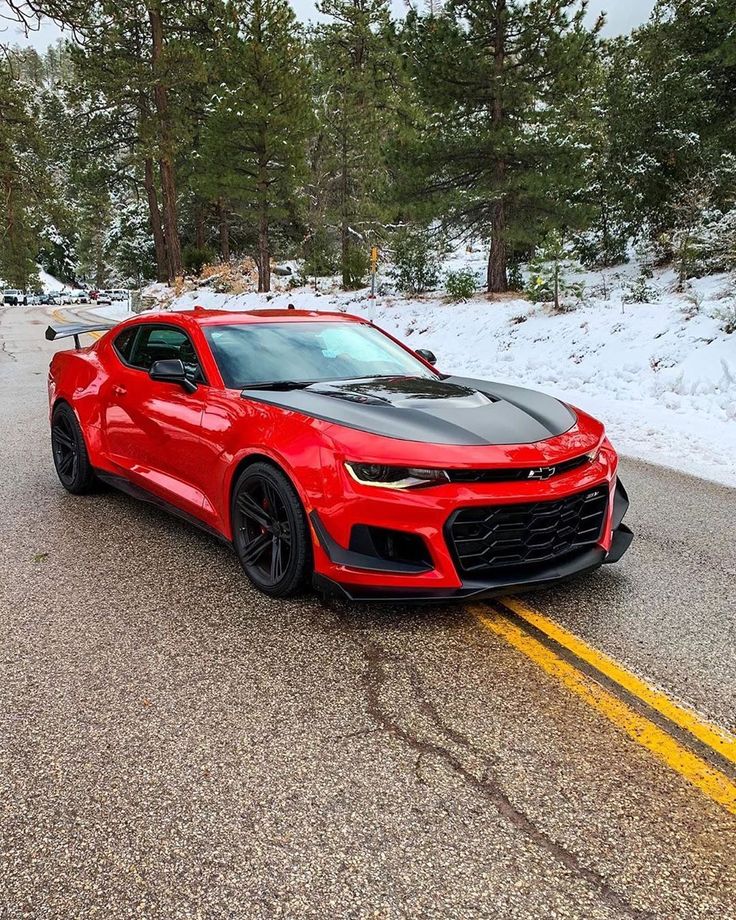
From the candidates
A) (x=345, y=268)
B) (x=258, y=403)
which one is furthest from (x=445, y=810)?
(x=345, y=268)

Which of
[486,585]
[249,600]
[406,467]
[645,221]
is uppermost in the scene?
[645,221]

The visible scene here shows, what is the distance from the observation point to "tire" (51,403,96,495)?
5.16 m

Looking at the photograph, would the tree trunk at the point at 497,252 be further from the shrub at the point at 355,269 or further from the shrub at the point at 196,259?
the shrub at the point at 196,259

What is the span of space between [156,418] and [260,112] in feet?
72.5

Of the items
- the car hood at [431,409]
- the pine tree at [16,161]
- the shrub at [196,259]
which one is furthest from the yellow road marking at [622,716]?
the shrub at [196,259]

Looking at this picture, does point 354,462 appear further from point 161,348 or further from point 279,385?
point 161,348

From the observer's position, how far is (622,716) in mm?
2531

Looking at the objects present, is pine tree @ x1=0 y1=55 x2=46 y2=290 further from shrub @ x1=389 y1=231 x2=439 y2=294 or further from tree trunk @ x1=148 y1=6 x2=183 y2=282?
shrub @ x1=389 y1=231 x2=439 y2=294

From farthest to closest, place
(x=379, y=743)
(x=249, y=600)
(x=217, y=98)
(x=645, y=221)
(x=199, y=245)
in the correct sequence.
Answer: (x=199, y=245) → (x=217, y=98) → (x=645, y=221) → (x=249, y=600) → (x=379, y=743)

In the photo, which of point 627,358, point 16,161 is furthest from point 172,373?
point 16,161

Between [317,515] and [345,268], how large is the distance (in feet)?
71.8

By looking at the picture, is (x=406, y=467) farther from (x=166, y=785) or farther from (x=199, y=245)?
(x=199, y=245)

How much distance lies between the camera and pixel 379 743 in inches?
94.8

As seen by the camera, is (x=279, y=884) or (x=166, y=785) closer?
(x=279, y=884)
